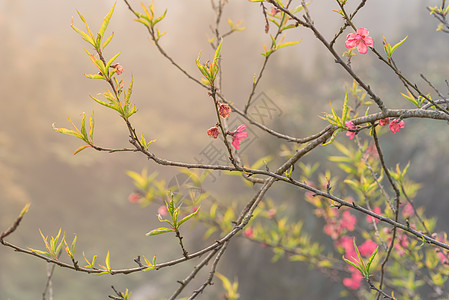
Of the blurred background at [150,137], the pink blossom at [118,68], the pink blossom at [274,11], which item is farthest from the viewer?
the blurred background at [150,137]

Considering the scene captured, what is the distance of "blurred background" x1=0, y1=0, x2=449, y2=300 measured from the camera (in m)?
3.85

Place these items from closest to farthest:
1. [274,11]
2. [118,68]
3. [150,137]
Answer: [118,68] → [274,11] → [150,137]

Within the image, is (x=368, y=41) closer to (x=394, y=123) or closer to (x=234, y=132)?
(x=394, y=123)

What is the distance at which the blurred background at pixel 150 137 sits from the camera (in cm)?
385

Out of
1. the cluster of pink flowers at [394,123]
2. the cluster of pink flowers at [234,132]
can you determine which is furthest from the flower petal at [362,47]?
the cluster of pink flowers at [234,132]

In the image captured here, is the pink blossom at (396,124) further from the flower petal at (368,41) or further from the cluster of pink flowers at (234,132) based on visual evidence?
the cluster of pink flowers at (234,132)

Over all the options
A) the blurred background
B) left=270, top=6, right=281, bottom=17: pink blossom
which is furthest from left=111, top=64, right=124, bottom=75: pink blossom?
the blurred background

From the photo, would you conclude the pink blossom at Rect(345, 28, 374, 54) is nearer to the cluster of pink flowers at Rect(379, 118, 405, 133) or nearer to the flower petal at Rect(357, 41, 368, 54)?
the flower petal at Rect(357, 41, 368, 54)

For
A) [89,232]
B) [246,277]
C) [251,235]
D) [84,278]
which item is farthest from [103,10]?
[251,235]

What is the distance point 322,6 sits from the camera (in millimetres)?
12648

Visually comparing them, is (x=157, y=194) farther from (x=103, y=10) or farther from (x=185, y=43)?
(x=103, y=10)

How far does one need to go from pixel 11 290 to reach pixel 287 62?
20.9ft

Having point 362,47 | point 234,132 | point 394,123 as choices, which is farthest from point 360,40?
point 234,132

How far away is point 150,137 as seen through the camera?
22.1 ft
